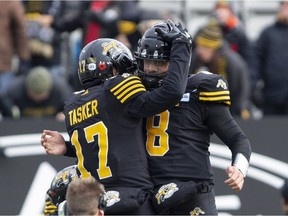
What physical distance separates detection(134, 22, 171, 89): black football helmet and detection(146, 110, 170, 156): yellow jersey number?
234mm

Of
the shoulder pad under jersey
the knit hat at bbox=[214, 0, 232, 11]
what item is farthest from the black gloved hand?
the knit hat at bbox=[214, 0, 232, 11]

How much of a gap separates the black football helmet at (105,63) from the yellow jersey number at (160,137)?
0.42 metres

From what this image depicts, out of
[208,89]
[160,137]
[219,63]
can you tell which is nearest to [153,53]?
[208,89]

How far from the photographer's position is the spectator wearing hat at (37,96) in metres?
11.8

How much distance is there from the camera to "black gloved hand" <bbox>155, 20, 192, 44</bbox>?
22.9ft

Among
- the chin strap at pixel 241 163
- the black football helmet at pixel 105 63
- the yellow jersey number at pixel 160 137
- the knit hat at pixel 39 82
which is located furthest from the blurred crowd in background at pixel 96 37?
the chin strap at pixel 241 163

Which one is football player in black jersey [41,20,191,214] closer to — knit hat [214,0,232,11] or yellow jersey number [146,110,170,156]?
yellow jersey number [146,110,170,156]

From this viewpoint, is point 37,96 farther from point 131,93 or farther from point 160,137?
point 131,93

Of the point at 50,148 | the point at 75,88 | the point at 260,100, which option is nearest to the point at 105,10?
the point at 75,88

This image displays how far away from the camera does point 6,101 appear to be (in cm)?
1198

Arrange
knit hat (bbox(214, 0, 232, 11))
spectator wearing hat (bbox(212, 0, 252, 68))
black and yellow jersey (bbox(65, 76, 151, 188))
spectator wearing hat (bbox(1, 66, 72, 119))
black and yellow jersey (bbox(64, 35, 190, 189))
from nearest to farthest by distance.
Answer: black and yellow jersey (bbox(64, 35, 190, 189)) < black and yellow jersey (bbox(65, 76, 151, 188)) < spectator wearing hat (bbox(1, 66, 72, 119)) < spectator wearing hat (bbox(212, 0, 252, 68)) < knit hat (bbox(214, 0, 232, 11))

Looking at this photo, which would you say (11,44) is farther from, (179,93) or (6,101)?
(179,93)

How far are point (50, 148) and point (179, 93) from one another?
1.09 metres

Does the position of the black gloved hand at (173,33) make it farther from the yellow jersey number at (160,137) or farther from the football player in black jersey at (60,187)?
the football player in black jersey at (60,187)
